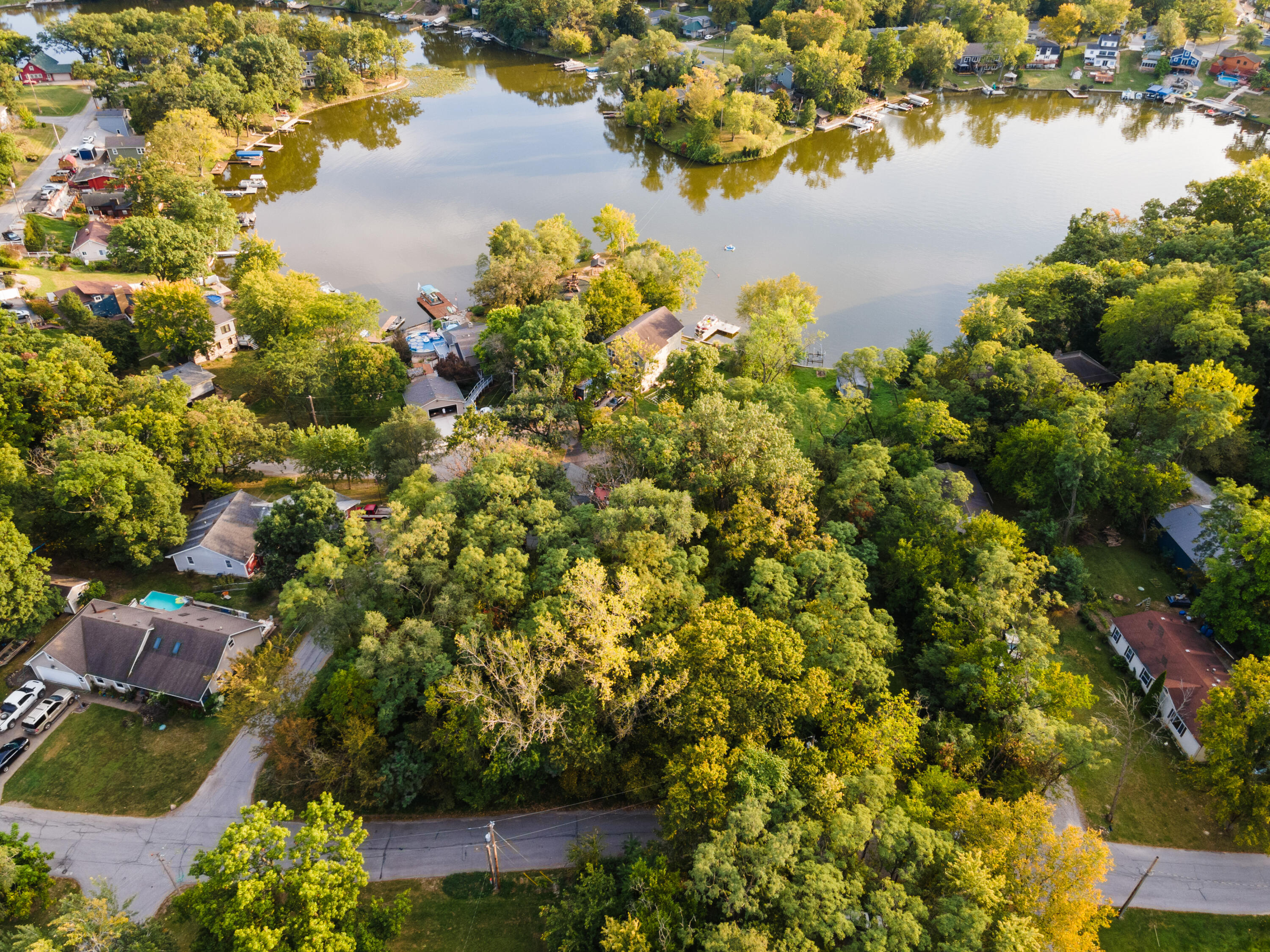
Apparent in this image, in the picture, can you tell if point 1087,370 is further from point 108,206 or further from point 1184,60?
point 1184,60

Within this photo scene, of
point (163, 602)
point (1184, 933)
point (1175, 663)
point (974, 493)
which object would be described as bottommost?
point (1184, 933)

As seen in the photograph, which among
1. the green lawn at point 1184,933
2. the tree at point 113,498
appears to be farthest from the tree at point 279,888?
the green lawn at point 1184,933

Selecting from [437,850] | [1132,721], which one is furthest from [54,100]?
[1132,721]

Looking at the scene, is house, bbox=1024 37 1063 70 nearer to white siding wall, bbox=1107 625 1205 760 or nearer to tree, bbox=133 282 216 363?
white siding wall, bbox=1107 625 1205 760

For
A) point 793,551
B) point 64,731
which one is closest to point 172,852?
point 64,731

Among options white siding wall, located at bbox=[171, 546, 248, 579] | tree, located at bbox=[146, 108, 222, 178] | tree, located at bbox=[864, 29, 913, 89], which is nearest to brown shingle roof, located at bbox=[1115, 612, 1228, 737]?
white siding wall, located at bbox=[171, 546, 248, 579]

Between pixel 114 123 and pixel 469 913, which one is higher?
pixel 114 123

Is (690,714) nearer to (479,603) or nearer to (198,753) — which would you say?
(479,603)
